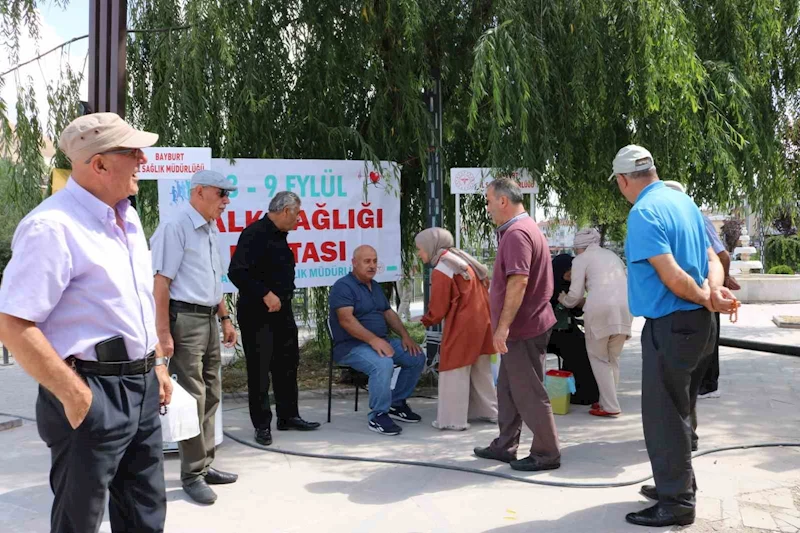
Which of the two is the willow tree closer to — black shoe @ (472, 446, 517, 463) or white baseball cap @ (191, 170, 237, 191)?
white baseball cap @ (191, 170, 237, 191)

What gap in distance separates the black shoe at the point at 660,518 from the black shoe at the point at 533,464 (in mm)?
1033

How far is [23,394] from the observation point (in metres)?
8.61

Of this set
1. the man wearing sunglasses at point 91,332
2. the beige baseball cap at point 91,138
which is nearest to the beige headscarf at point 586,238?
the man wearing sunglasses at point 91,332

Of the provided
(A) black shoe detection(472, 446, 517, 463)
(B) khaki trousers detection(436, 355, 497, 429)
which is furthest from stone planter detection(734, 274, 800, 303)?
(A) black shoe detection(472, 446, 517, 463)

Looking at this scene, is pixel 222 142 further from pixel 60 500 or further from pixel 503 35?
pixel 60 500

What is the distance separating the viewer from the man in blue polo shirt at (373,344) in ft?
20.9

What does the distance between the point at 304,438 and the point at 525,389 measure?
77.6 inches

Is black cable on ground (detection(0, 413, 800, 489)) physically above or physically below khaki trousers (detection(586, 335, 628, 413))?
below

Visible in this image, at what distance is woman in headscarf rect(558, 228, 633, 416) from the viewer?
661 centimetres

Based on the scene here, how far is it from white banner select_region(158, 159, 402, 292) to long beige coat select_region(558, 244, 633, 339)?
1979 mm

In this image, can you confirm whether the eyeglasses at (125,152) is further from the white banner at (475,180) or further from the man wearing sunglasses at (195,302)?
the white banner at (475,180)

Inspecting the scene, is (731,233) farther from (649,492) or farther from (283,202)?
(649,492)

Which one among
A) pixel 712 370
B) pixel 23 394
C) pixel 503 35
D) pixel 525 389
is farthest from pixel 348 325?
pixel 23 394

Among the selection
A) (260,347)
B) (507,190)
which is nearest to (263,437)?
(260,347)
